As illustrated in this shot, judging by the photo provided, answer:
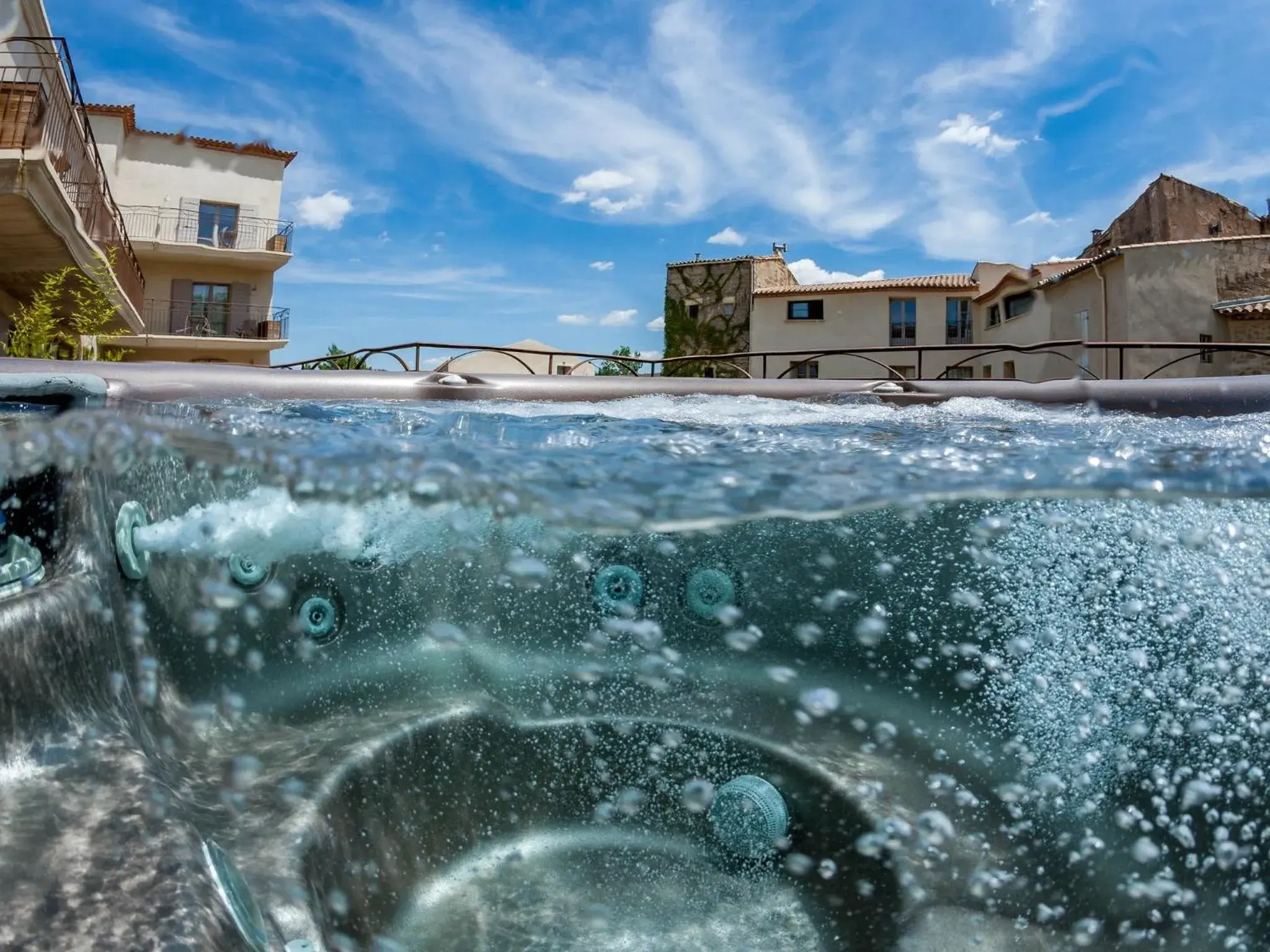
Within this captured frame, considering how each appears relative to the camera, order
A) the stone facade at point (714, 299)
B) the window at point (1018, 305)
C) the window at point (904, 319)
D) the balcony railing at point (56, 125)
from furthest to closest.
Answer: the stone facade at point (714, 299)
the window at point (904, 319)
the window at point (1018, 305)
the balcony railing at point (56, 125)

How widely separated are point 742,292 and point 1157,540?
25.0 meters

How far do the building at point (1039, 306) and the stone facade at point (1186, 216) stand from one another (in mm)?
36

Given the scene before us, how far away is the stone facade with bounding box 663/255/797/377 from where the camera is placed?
28.1m

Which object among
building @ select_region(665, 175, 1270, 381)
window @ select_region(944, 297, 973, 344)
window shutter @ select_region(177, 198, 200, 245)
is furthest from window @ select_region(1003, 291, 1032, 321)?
window shutter @ select_region(177, 198, 200, 245)

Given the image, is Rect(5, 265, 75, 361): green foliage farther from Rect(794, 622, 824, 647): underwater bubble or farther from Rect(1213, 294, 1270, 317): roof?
Rect(1213, 294, 1270, 317): roof

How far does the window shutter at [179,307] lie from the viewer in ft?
75.0

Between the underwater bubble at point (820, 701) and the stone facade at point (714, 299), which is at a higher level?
the stone facade at point (714, 299)

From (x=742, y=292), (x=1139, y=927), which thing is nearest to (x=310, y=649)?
(x=1139, y=927)

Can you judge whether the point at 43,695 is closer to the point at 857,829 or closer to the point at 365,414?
the point at 365,414

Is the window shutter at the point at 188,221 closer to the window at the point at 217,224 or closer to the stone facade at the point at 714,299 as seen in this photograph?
the window at the point at 217,224

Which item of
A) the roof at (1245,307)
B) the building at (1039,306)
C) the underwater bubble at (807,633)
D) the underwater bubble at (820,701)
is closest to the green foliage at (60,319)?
the underwater bubble at (820,701)

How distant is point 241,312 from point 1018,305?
23.2 metres

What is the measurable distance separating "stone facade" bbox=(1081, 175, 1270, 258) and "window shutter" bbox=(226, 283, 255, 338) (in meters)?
24.6

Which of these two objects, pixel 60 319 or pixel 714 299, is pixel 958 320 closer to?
pixel 714 299
